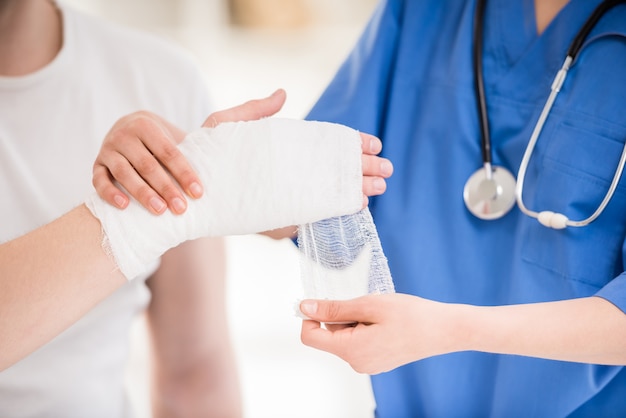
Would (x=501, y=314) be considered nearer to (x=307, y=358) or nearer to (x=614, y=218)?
(x=614, y=218)

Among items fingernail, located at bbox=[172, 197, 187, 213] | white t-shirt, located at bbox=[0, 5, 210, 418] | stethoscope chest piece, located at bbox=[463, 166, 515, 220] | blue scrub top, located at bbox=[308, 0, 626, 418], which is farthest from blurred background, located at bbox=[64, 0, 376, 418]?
fingernail, located at bbox=[172, 197, 187, 213]

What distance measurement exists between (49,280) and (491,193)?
59 centimetres

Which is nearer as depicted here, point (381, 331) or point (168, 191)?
point (381, 331)

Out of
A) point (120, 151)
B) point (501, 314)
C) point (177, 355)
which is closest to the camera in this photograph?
point (501, 314)

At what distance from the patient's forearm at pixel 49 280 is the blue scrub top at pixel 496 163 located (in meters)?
0.41

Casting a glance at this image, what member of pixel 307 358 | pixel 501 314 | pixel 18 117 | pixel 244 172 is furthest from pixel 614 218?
pixel 307 358

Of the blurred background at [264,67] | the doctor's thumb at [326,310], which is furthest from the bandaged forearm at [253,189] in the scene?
the blurred background at [264,67]

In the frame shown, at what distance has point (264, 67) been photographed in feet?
9.43

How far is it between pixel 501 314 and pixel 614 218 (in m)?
0.24

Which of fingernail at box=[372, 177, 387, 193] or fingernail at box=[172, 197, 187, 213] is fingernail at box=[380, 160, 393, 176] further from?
fingernail at box=[172, 197, 187, 213]

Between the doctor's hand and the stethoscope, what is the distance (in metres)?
0.23

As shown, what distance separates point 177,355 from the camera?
1.26m

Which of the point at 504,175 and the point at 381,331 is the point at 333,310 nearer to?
the point at 381,331

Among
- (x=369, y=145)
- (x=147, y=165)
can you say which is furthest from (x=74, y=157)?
(x=369, y=145)
